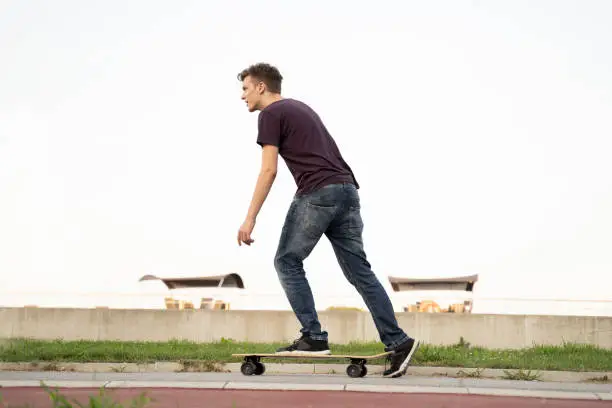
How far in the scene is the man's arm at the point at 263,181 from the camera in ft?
21.8


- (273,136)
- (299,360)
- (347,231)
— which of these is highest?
(273,136)

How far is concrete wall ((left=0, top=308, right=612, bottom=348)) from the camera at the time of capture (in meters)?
15.9

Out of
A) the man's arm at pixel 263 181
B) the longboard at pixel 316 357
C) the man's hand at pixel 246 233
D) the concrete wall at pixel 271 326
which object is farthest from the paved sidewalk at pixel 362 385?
the concrete wall at pixel 271 326

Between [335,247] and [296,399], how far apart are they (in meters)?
2.07

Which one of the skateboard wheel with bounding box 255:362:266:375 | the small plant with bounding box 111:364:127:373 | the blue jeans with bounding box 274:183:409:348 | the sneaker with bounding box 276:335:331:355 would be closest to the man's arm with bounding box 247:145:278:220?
the blue jeans with bounding box 274:183:409:348

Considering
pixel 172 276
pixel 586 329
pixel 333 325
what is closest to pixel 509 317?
pixel 586 329

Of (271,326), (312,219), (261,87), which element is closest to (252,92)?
(261,87)

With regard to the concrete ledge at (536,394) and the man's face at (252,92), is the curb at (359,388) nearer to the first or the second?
the concrete ledge at (536,394)

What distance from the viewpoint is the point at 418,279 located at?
1227 inches

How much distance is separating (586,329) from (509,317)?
1.27 meters

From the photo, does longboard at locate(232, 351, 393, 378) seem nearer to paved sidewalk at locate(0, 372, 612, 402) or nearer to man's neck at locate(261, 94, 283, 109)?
paved sidewalk at locate(0, 372, 612, 402)

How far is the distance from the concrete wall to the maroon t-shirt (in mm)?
9115

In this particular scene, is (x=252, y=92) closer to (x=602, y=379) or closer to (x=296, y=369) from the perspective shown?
(x=296, y=369)

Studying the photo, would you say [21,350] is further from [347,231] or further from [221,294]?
[221,294]
